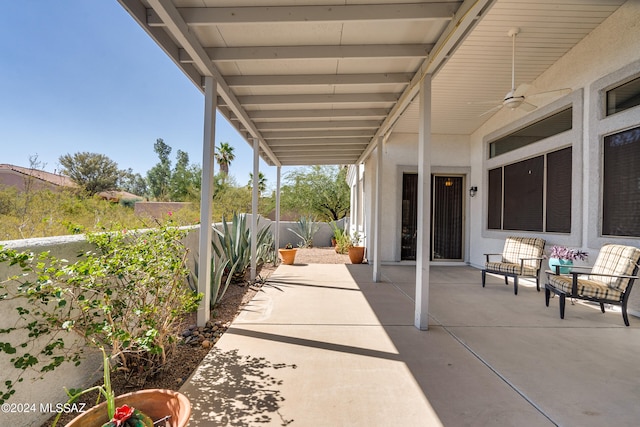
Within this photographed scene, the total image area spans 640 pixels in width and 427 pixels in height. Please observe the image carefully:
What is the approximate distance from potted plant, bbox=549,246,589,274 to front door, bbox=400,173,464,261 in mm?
3248

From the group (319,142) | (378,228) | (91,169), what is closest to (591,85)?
(378,228)

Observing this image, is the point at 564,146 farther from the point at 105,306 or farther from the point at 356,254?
the point at 105,306

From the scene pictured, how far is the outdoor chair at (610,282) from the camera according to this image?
362 centimetres

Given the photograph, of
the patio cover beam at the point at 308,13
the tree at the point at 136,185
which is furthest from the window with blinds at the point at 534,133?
the tree at the point at 136,185

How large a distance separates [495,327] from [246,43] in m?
4.13

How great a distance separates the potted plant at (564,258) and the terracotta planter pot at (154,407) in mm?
5073

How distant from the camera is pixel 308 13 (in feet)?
8.68

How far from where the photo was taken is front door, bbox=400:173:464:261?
797cm

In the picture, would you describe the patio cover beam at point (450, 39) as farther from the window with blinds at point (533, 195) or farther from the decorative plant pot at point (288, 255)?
the decorative plant pot at point (288, 255)

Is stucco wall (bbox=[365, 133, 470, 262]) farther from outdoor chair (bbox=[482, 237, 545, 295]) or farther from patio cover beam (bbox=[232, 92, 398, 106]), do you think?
patio cover beam (bbox=[232, 92, 398, 106])

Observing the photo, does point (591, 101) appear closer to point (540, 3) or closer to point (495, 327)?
point (540, 3)

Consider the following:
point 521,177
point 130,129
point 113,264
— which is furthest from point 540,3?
point 130,129

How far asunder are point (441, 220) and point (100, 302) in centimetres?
763

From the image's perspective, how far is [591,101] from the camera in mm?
4457
